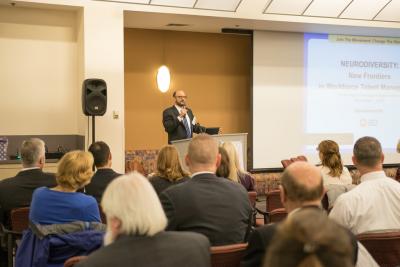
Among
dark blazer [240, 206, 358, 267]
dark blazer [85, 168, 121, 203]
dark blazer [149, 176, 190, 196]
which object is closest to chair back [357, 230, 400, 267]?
dark blazer [240, 206, 358, 267]

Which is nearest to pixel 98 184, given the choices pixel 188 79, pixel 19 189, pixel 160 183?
pixel 160 183

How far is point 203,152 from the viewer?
2.89 metres

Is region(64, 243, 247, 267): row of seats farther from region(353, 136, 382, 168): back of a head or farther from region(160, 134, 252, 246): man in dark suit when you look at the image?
region(353, 136, 382, 168): back of a head

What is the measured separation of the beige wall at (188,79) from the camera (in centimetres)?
868

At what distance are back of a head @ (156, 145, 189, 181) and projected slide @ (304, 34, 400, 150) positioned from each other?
5514 mm

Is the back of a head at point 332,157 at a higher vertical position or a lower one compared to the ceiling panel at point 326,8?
lower

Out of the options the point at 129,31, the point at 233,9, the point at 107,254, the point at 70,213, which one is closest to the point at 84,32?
the point at 129,31

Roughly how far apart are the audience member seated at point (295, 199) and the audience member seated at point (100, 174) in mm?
1879

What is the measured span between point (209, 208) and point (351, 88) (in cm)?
716

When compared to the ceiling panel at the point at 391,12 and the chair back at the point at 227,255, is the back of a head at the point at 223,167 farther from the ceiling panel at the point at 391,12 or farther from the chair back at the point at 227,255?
the ceiling panel at the point at 391,12

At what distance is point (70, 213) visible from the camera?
282cm

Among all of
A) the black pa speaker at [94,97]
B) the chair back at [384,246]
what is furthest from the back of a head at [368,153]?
the black pa speaker at [94,97]

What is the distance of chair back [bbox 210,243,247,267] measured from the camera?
229 centimetres

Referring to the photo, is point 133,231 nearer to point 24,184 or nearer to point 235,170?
point 24,184
